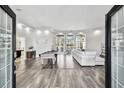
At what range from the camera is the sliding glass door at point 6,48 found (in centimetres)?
210

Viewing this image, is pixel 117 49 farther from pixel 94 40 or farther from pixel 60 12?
pixel 94 40

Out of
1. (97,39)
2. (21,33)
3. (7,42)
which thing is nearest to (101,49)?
(97,39)

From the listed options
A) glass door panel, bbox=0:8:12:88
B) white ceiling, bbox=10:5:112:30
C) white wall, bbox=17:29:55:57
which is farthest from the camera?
white wall, bbox=17:29:55:57

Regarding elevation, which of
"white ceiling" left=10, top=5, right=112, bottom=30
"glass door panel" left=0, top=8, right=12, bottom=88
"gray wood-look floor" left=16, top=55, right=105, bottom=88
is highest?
"white ceiling" left=10, top=5, right=112, bottom=30

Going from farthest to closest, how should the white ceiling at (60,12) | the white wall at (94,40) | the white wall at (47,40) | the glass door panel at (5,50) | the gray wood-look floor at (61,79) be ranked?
the white wall at (94,40)
the white wall at (47,40)
the white ceiling at (60,12)
the gray wood-look floor at (61,79)
the glass door panel at (5,50)

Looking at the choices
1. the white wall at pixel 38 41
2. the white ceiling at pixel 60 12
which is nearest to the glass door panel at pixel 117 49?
the white ceiling at pixel 60 12

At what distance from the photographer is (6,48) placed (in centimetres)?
233

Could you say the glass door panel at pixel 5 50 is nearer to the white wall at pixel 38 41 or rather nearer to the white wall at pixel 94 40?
the white wall at pixel 38 41

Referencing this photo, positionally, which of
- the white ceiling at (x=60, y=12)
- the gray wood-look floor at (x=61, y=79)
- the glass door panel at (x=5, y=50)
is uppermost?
the white ceiling at (x=60, y=12)

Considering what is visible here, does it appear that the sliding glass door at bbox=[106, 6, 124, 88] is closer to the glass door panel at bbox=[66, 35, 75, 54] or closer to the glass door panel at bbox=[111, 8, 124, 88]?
the glass door panel at bbox=[111, 8, 124, 88]

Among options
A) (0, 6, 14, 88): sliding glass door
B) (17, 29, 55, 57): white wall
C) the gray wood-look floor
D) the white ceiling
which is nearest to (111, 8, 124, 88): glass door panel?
the gray wood-look floor

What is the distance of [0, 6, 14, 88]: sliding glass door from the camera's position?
6.88ft
